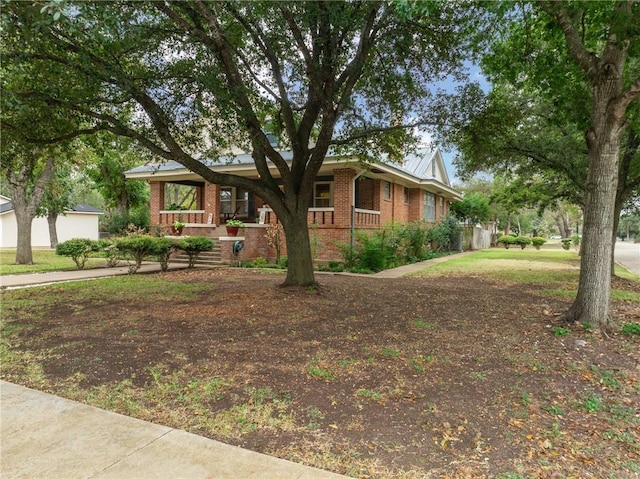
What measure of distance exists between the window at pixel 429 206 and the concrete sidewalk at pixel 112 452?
2150cm

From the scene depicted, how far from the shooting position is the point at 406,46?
791 centimetres

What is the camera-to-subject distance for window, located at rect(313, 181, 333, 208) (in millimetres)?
17297

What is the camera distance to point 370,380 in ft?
13.1

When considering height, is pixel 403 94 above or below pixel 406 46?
below

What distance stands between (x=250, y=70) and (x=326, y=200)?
371 inches

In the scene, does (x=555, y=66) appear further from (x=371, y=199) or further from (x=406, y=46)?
(x=371, y=199)

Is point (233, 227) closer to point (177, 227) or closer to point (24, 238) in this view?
point (177, 227)

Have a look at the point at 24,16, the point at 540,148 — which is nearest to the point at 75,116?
the point at 24,16

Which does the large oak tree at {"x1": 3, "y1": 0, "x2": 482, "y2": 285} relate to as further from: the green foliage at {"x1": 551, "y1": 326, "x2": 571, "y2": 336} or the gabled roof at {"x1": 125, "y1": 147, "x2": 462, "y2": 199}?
the green foliage at {"x1": 551, "y1": 326, "x2": 571, "y2": 336}

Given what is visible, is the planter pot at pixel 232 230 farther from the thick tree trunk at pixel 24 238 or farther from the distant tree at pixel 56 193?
the thick tree trunk at pixel 24 238

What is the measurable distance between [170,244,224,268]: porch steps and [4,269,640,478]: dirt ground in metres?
7.25

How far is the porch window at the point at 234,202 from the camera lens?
19.6 meters

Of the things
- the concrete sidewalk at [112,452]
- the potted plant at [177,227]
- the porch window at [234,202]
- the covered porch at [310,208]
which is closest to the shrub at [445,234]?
the covered porch at [310,208]

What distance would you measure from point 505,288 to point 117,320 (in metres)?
8.52
